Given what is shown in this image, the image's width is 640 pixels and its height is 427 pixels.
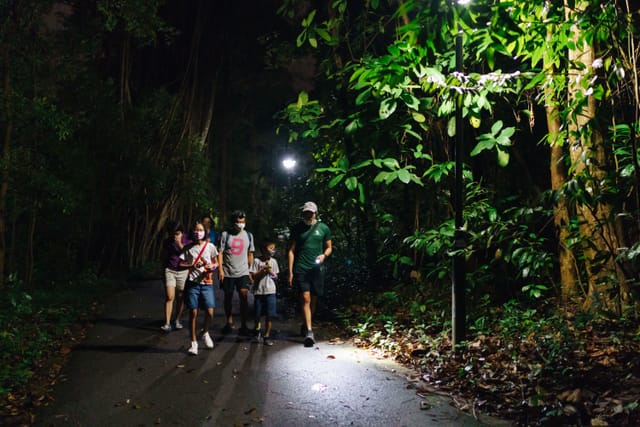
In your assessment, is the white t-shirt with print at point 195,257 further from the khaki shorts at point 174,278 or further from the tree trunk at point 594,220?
the tree trunk at point 594,220

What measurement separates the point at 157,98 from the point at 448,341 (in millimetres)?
16454

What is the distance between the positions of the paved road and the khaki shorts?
0.88 metres

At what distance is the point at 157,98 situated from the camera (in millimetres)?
20562

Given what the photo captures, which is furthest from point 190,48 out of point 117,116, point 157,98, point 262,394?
point 262,394

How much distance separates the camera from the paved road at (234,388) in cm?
532

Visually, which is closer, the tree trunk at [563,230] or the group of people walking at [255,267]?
the tree trunk at [563,230]

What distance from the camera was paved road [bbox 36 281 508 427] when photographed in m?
5.32

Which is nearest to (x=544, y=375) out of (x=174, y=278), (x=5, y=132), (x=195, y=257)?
(x=195, y=257)

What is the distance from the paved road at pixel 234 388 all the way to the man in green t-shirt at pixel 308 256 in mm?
746

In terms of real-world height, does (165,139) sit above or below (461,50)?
above

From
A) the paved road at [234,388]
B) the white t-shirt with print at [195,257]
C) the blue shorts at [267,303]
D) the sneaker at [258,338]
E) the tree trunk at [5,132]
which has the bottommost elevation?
the paved road at [234,388]

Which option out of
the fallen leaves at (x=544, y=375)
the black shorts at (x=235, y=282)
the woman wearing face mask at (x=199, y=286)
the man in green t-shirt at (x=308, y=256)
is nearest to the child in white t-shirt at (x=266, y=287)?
the black shorts at (x=235, y=282)

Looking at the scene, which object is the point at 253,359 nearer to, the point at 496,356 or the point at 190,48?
the point at 496,356

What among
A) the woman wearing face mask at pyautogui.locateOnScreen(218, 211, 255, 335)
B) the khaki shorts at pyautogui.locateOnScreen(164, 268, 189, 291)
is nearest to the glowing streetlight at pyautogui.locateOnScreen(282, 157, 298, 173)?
the khaki shorts at pyautogui.locateOnScreen(164, 268, 189, 291)
